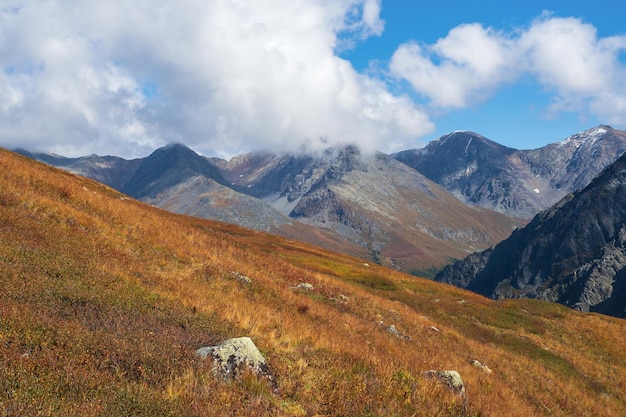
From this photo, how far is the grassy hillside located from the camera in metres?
6.88

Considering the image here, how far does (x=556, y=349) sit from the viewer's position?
111 ft

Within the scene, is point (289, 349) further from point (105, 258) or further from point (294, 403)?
point (105, 258)

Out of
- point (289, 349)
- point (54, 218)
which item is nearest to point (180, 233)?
point (54, 218)

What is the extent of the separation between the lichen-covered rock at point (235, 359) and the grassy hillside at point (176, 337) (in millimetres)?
277

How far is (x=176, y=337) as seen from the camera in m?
9.21

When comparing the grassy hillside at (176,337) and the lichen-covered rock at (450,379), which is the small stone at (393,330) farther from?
the lichen-covered rock at (450,379)

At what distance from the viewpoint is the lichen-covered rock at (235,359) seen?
8406mm

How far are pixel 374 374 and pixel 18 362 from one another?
7.73 m

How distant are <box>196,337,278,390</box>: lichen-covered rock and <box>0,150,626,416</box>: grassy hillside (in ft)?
0.91

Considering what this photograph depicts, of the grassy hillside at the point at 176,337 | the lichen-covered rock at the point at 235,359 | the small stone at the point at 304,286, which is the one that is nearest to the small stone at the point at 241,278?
the grassy hillside at the point at 176,337

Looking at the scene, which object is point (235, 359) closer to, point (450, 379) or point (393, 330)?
point (450, 379)

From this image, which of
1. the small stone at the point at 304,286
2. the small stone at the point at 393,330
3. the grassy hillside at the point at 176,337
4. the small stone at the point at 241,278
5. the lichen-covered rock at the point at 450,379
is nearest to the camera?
the grassy hillside at the point at 176,337

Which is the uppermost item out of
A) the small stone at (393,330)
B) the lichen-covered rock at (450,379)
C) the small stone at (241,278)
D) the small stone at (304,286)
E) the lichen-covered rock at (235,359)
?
the small stone at (241,278)

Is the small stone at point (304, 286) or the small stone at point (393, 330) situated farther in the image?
the small stone at point (304, 286)
